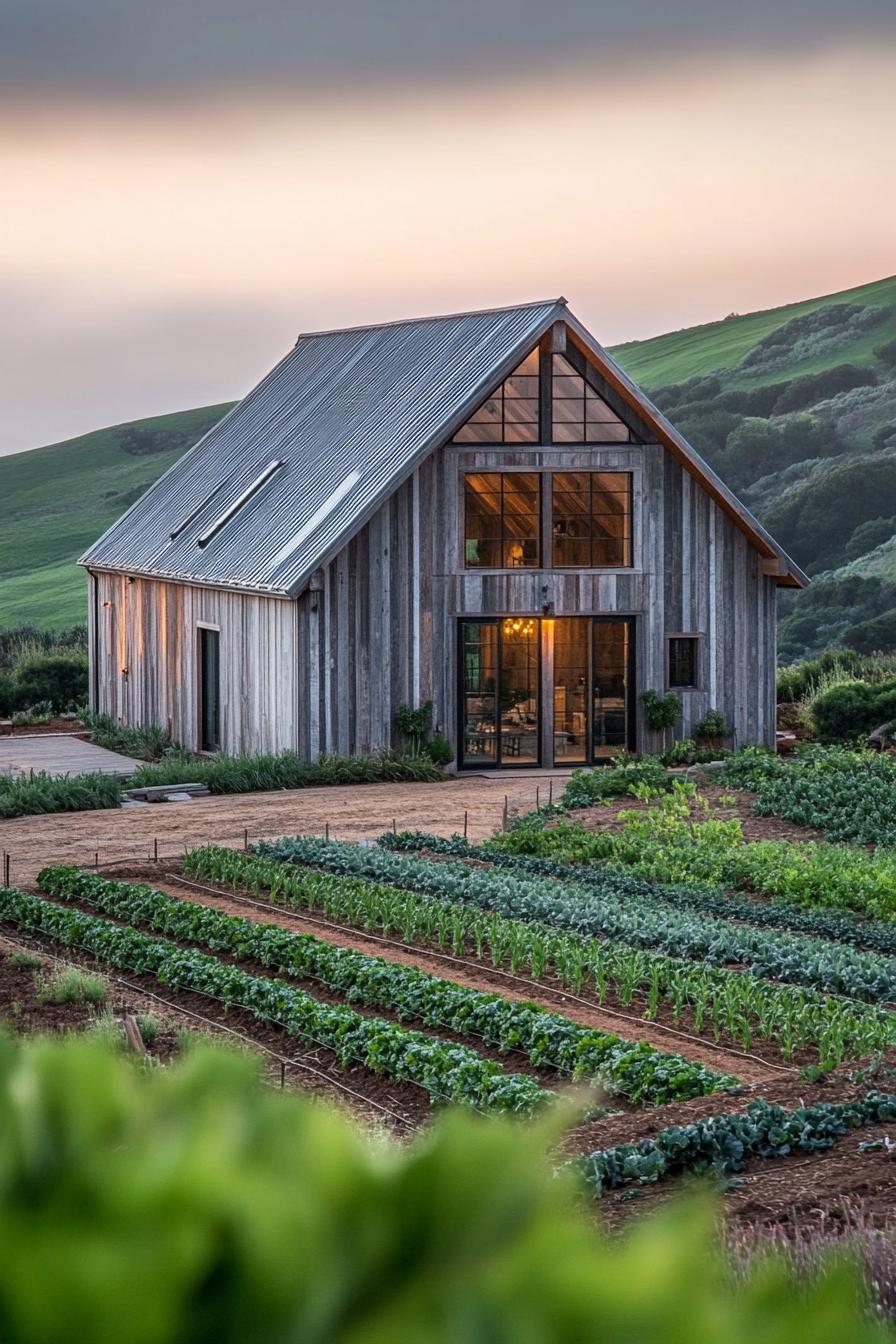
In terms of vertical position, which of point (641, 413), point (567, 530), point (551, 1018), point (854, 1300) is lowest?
point (551, 1018)

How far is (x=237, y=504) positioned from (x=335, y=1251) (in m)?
28.7

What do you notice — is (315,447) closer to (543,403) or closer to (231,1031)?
(543,403)

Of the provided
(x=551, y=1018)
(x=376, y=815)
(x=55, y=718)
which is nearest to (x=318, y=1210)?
(x=551, y=1018)

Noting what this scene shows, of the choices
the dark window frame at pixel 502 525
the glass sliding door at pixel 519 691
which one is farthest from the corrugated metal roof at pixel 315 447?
the glass sliding door at pixel 519 691

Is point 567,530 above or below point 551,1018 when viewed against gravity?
above

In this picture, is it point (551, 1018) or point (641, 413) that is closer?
point (551, 1018)

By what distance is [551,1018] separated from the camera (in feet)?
34.2

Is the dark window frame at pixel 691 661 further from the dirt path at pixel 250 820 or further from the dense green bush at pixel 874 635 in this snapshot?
the dense green bush at pixel 874 635

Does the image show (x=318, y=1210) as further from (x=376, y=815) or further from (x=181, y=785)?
(x=181, y=785)

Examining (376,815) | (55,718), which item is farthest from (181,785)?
(55,718)

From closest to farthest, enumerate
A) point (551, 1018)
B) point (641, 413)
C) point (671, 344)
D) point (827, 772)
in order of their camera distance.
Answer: point (551, 1018) → point (827, 772) → point (641, 413) → point (671, 344)

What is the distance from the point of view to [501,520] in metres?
26.4

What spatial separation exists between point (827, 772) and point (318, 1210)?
2106cm

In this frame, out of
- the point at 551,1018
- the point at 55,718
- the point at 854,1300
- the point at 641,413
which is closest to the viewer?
the point at 854,1300
